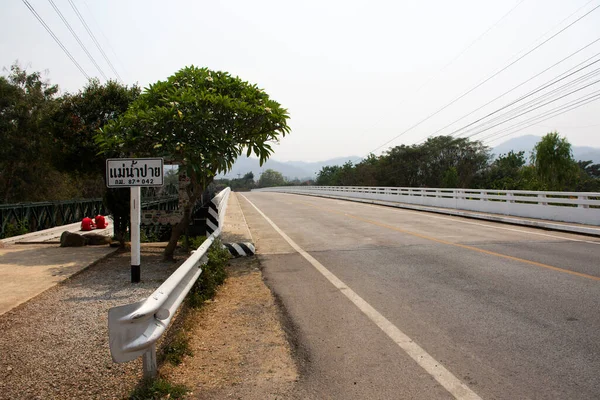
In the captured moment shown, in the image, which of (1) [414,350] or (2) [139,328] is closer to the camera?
(2) [139,328]

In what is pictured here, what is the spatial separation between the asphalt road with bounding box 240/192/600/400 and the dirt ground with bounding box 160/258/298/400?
0.21 m

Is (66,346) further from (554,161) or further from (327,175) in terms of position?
(327,175)

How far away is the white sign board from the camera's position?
6.84 metres

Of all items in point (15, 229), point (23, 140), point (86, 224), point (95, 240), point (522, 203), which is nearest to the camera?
point (95, 240)

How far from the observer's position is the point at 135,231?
22.6ft

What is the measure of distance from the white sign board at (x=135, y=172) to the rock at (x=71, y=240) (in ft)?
15.6

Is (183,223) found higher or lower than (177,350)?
higher

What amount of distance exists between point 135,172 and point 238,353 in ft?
12.7

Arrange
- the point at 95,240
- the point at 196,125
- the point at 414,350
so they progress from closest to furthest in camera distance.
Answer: the point at 414,350, the point at 196,125, the point at 95,240

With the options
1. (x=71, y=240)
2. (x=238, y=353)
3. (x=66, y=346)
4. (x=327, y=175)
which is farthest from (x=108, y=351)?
(x=327, y=175)

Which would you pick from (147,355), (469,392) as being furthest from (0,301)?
(469,392)

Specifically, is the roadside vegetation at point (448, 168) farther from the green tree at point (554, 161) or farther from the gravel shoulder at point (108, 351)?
the gravel shoulder at point (108, 351)

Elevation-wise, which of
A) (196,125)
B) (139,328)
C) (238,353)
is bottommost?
(238,353)

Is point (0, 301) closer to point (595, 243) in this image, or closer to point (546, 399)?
point (546, 399)
